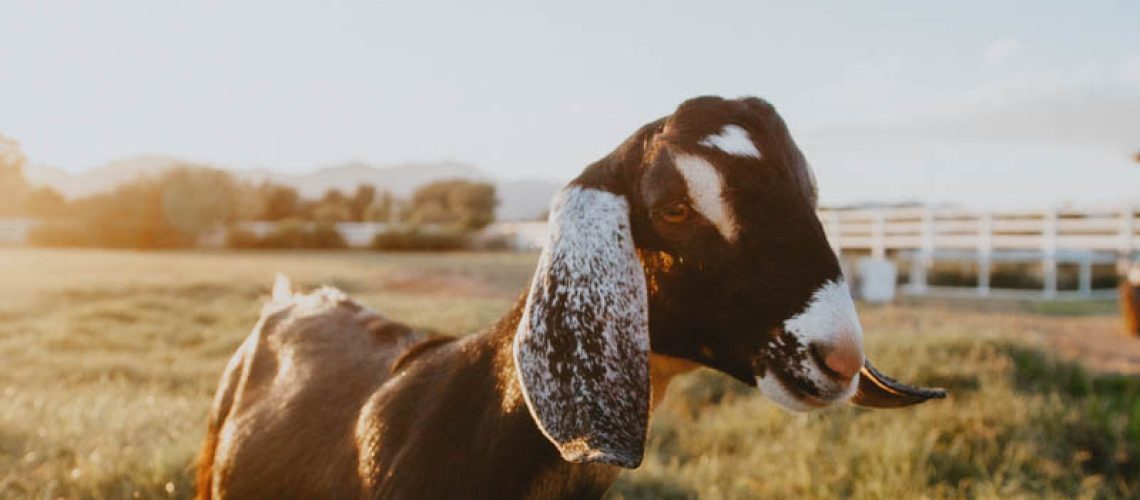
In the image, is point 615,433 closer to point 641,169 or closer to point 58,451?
point 641,169

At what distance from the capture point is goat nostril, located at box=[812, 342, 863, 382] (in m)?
1.85

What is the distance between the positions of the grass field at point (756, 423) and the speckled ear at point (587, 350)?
3216mm

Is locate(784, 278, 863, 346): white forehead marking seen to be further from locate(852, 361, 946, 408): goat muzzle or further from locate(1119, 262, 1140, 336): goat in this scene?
locate(1119, 262, 1140, 336): goat

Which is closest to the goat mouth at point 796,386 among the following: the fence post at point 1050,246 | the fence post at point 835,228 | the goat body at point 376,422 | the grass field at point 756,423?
the goat body at point 376,422

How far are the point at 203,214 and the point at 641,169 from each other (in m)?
38.2

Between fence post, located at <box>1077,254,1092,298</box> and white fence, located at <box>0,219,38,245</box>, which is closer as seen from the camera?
fence post, located at <box>1077,254,1092,298</box>

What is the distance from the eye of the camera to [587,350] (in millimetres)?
1953

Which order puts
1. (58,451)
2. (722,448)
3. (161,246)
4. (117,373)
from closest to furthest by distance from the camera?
(58,451) → (722,448) → (117,373) → (161,246)

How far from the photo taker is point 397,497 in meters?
2.29

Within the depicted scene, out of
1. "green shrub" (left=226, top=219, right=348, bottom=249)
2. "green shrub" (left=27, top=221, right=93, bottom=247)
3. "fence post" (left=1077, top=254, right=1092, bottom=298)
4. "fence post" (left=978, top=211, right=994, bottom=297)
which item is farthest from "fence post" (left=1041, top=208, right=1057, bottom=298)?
"green shrub" (left=27, top=221, right=93, bottom=247)

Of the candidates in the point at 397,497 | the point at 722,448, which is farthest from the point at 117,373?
the point at 397,497

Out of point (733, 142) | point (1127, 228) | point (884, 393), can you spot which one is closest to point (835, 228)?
point (1127, 228)

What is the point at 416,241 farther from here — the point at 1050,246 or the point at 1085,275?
the point at 1085,275

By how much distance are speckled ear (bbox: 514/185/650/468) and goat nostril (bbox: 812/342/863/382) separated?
15.3 inches
